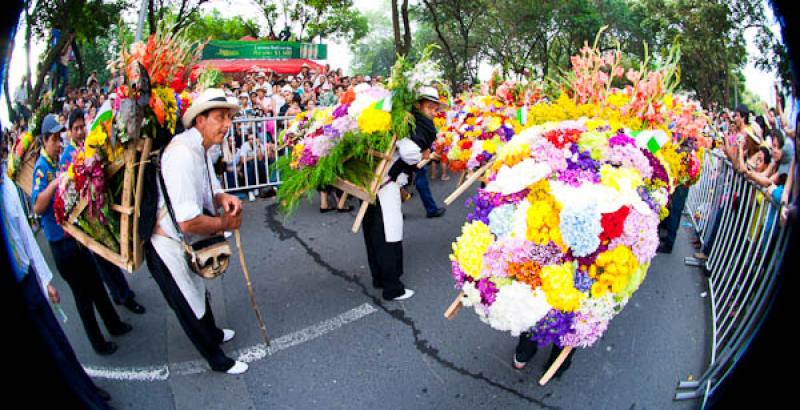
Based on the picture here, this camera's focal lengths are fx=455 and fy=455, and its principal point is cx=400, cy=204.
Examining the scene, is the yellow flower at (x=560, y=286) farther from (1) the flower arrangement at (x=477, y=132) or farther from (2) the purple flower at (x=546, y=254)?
(1) the flower arrangement at (x=477, y=132)

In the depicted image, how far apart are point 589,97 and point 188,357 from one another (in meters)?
3.18

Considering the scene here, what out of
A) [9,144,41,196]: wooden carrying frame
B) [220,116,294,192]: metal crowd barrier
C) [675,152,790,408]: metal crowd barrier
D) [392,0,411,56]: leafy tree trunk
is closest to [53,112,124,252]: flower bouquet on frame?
[9,144,41,196]: wooden carrying frame

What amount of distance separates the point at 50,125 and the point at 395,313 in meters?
2.70

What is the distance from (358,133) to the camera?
3482 millimetres

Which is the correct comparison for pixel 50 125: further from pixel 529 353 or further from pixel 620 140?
pixel 529 353

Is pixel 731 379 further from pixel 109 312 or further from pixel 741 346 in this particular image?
pixel 109 312

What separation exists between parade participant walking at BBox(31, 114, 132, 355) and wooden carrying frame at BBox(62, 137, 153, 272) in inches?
12.2

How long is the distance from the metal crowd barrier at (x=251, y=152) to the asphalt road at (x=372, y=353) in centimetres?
271

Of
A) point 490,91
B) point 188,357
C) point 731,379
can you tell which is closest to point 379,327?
point 188,357

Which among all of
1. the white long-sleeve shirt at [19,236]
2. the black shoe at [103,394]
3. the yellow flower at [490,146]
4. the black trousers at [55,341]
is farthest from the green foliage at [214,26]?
the yellow flower at [490,146]

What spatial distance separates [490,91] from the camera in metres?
5.93

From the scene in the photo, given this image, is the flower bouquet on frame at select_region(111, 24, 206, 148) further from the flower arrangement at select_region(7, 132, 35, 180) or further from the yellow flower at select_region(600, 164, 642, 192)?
the yellow flower at select_region(600, 164, 642, 192)

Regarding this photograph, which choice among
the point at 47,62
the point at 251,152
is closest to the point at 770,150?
the point at 47,62

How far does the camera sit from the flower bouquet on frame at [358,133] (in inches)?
133
